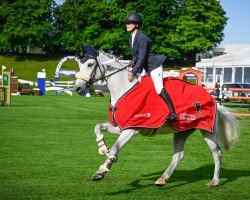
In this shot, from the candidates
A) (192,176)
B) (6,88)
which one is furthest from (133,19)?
(6,88)

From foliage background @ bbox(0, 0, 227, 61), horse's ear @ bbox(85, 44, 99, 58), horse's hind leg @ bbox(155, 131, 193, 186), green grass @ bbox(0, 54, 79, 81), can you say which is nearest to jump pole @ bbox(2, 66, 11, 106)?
horse's hind leg @ bbox(155, 131, 193, 186)

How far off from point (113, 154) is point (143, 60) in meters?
1.62

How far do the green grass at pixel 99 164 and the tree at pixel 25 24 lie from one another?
221 ft

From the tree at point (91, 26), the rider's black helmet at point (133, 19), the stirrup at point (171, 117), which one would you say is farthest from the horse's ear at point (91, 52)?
the tree at point (91, 26)

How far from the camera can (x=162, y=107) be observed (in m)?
9.02

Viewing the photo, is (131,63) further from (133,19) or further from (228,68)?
(228,68)

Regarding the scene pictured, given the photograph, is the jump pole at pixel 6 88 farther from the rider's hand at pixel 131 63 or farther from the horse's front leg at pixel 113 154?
the horse's front leg at pixel 113 154

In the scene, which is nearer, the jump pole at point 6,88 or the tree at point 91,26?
the jump pole at point 6,88

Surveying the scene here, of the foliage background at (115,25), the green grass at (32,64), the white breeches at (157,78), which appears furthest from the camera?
the foliage background at (115,25)

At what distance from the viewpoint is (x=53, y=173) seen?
9.99 metres

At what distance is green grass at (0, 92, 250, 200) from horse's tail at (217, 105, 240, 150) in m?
0.62

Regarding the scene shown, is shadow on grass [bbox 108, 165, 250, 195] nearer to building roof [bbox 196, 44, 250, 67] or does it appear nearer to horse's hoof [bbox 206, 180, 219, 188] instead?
horse's hoof [bbox 206, 180, 219, 188]

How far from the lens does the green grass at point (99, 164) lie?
841 centimetres

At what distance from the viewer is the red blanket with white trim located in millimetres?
8617
